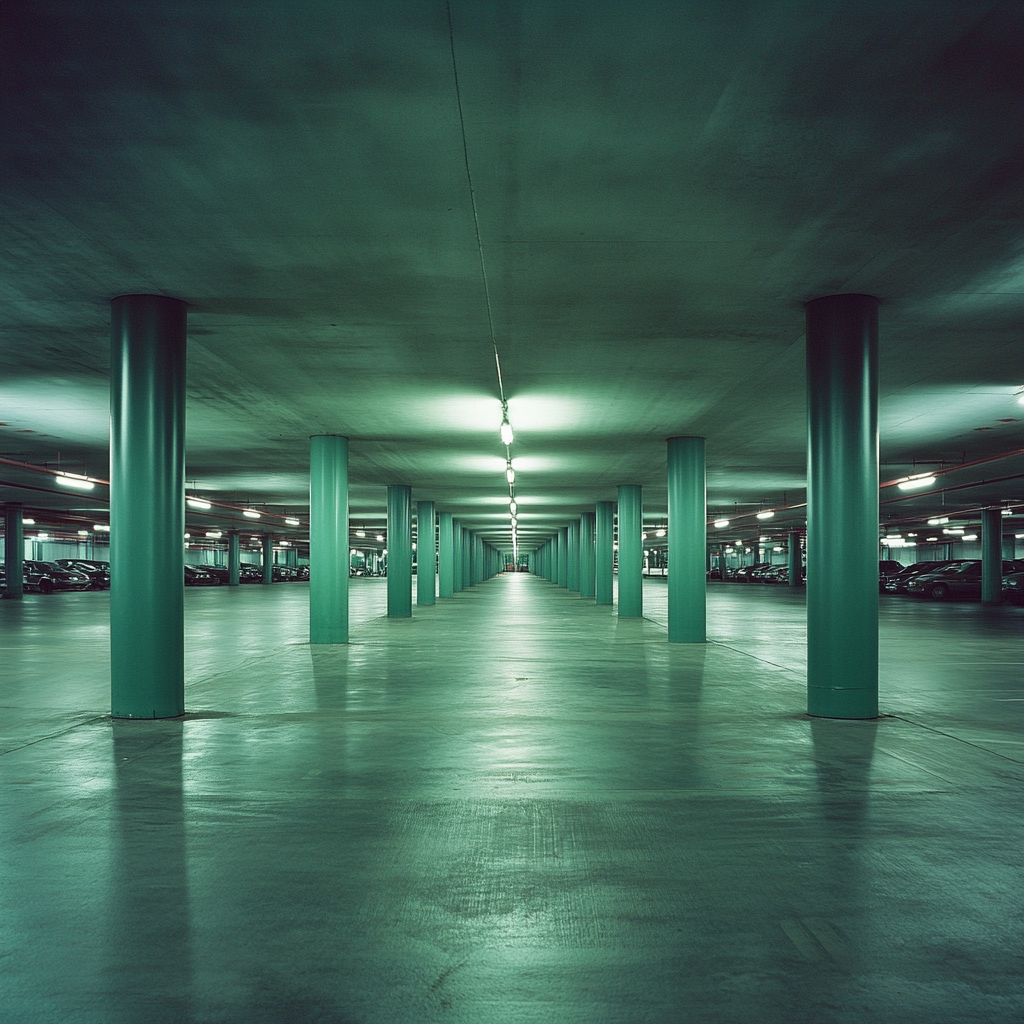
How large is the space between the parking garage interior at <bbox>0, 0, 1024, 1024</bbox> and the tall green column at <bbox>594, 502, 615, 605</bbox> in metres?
16.6

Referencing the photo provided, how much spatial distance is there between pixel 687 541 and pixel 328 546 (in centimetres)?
708

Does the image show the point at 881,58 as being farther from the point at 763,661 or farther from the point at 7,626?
the point at 7,626

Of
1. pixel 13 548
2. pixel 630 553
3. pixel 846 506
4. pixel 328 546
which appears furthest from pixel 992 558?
pixel 13 548

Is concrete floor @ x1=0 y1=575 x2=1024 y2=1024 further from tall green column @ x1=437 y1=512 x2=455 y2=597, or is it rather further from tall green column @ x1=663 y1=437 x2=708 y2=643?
tall green column @ x1=437 y1=512 x2=455 y2=597

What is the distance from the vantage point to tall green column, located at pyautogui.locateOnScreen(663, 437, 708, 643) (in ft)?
53.3

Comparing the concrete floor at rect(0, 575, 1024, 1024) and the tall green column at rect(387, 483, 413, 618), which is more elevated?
the tall green column at rect(387, 483, 413, 618)

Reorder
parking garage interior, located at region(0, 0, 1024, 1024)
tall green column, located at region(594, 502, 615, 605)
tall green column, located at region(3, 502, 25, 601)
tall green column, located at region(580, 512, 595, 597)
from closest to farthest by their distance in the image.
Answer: parking garage interior, located at region(0, 0, 1024, 1024), tall green column, located at region(594, 502, 615, 605), tall green column, located at region(3, 502, 25, 601), tall green column, located at region(580, 512, 595, 597)

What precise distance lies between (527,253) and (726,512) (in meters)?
37.2

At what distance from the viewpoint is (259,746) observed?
6.87 m

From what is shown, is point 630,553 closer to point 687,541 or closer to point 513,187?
point 687,541

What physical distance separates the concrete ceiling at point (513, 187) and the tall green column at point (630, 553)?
35.9 feet

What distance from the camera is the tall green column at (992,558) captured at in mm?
32375

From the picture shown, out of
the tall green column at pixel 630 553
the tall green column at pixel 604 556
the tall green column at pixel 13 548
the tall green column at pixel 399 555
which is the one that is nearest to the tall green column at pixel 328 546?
the tall green column at pixel 399 555

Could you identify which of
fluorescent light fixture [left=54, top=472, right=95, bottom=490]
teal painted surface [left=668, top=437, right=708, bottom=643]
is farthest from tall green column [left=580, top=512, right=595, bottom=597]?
fluorescent light fixture [left=54, top=472, right=95, bottom=490]
